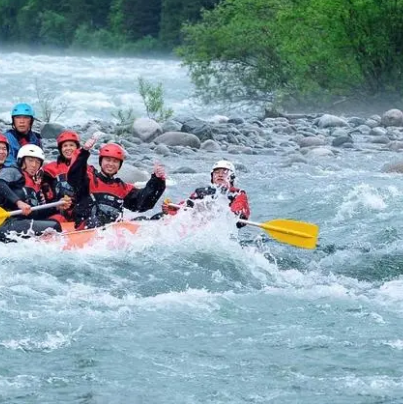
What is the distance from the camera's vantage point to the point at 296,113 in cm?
2459

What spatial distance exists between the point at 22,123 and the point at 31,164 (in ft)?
3.78

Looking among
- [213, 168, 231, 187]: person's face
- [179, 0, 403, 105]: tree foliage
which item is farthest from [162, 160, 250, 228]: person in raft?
[179, 0, 403, 105]: tree foliage

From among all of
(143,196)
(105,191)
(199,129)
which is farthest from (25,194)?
(199,129)

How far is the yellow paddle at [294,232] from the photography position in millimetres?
9891

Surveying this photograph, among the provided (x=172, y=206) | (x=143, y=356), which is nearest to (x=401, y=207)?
(x=172, y=206)

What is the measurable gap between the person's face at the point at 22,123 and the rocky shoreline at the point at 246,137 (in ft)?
14.7

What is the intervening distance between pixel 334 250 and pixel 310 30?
1386 cm

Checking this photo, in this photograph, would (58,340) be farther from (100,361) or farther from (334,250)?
(334,250)

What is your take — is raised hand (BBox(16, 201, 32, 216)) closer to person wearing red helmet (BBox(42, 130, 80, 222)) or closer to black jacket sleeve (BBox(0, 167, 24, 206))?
black jacket sleeve (BBox(0, 167, 24, 206))

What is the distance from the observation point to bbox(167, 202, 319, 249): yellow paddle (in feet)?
32.4

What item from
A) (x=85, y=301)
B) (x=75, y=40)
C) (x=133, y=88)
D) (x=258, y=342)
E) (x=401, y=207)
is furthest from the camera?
(x=75, y=40)

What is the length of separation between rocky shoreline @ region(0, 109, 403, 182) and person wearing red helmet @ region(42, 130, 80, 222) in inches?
202

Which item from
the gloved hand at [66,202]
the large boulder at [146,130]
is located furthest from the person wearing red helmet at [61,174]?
the large boulder at [146,130]

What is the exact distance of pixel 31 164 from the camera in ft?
32.4
